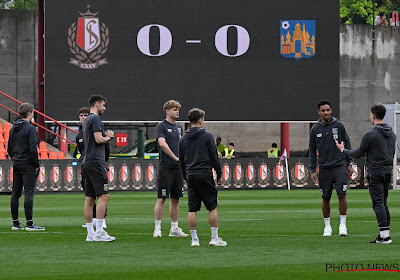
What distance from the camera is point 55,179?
32.4 meters

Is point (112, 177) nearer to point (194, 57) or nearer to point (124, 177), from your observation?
point (124, 177)

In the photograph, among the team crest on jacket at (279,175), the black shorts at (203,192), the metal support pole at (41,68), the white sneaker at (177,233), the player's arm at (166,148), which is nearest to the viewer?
the black shorts at (203,192)

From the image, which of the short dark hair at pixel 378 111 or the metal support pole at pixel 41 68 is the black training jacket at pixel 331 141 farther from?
the metal support pole at pixel 41 68

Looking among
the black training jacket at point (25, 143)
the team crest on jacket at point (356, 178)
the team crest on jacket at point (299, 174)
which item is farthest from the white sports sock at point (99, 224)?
the team crest on jacket at point (356, 178)

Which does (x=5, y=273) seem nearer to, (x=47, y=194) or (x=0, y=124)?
(x=47, y=194)

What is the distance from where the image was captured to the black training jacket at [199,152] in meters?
12.7

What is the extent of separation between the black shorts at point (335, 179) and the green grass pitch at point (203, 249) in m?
0.69

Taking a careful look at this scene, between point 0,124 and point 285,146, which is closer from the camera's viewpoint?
point 0,124

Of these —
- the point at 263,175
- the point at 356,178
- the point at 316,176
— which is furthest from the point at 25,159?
the point at 356,178

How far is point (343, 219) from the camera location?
1453 cm

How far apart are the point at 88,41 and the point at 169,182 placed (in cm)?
2120

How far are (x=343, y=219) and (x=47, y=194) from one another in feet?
62.4

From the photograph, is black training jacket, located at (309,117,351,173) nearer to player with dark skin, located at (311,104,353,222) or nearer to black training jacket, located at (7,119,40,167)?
player with dark skin, located at (311,104,353,222)

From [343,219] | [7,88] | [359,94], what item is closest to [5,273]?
[343,219]
